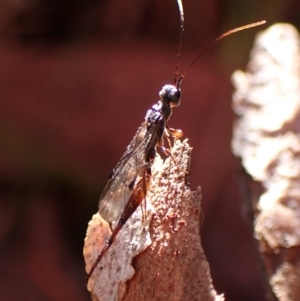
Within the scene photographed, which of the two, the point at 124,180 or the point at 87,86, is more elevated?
the point at 87,86

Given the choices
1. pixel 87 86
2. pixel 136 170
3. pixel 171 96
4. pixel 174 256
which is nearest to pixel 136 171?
pixel 136 170

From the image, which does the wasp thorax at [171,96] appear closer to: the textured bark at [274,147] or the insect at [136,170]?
the insect at [136,170]

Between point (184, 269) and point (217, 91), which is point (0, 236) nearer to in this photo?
point (217, 91)

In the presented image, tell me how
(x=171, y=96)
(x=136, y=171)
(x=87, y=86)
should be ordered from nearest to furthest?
(x=136, y=171) < (x=171, y=96) < (x=87, y=86)

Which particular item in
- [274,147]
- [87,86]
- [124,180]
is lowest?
[124,180]

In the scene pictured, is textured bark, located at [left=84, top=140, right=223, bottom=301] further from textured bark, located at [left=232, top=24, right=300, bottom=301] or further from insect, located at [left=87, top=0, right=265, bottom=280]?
textured bark, located at [left=232, top=24, right=300, bottom=301]

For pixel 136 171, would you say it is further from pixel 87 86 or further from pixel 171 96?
pixel 87 86
